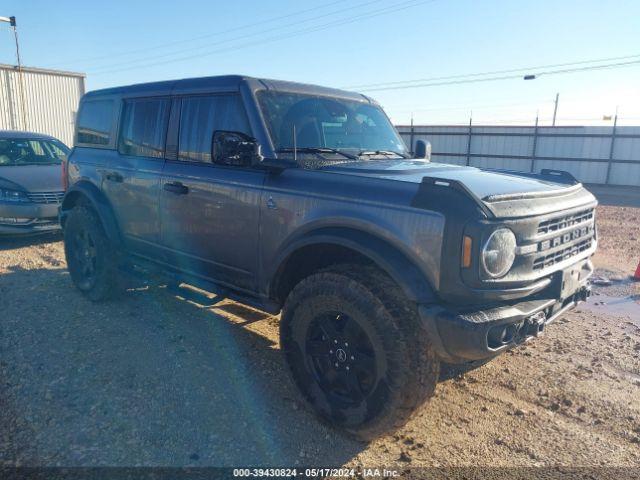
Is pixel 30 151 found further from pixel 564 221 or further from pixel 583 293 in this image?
pixel 583 293

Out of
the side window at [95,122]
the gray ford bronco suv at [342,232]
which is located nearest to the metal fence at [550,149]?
the gray ford bronco suv at [342,232]

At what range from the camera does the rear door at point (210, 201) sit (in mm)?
3557

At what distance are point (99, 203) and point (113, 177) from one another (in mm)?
377

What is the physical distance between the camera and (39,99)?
20.1m

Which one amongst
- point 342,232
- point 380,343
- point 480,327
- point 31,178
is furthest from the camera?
point 31,178

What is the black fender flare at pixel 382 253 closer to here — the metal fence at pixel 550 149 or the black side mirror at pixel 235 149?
the black side mirror at pixel 235 149

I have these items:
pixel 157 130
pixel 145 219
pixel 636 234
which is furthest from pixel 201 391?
pixel 636 234

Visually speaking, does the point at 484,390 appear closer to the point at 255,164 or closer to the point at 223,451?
the point at 223,451

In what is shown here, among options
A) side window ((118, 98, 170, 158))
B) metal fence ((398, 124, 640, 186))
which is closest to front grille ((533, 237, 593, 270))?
side window ((118, 98, 170, 158))

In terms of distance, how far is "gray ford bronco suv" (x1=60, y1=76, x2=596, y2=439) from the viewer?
2.63 meters

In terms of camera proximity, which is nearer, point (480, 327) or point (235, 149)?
point (480, 327)

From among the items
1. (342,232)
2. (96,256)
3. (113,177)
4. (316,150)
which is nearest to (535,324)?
(342,232)

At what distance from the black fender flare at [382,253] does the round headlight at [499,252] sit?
0.33 m

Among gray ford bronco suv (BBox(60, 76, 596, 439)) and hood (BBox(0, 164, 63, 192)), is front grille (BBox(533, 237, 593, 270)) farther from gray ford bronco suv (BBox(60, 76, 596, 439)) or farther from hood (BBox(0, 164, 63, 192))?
hood (BBox(0, 164, 63, 192))
